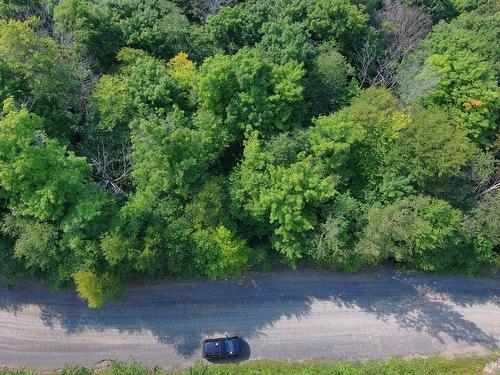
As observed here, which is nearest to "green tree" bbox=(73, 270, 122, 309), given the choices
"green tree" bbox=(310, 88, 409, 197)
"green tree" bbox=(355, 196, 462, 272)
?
"green tree" bbox=(310, 88, 409, 197)

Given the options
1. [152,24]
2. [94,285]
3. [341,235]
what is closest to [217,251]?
[94,285]

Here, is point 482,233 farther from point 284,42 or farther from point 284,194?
point 284,42

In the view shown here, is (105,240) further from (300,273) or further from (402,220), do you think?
(402,220)

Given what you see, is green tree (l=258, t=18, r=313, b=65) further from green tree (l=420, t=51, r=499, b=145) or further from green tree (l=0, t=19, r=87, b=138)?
green tree (l=0, t=19, r=87, b=138)

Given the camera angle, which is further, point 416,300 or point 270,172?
point 416,300

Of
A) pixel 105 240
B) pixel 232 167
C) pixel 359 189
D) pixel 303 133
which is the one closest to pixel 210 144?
pixel 232 167
